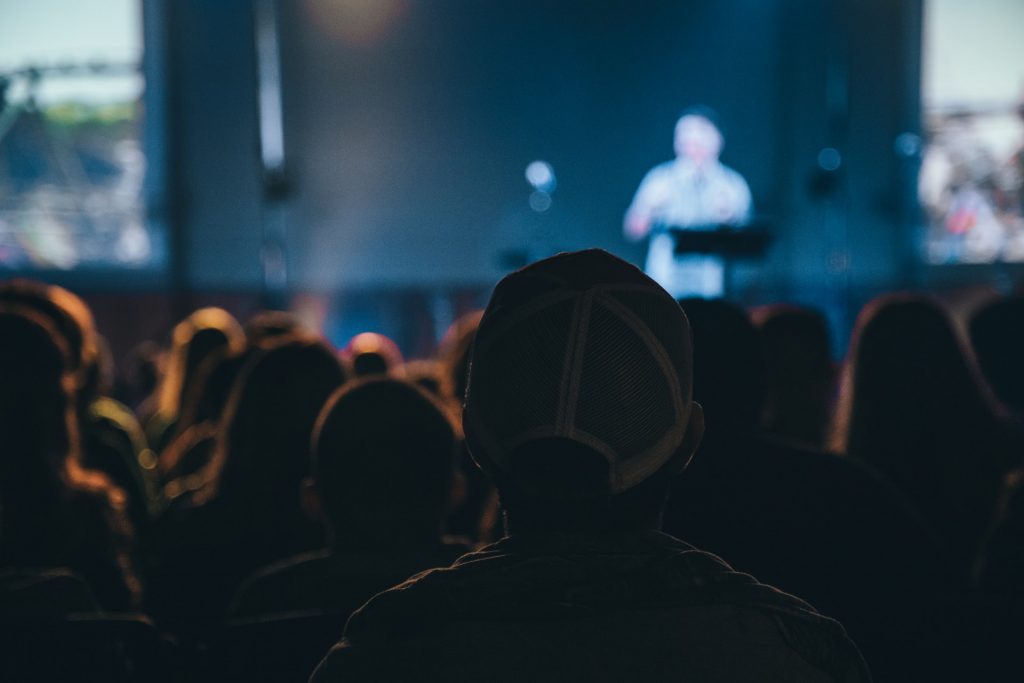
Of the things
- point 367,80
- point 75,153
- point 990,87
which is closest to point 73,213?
point 75,153

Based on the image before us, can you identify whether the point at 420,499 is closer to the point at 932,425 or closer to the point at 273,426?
the point at 273,426

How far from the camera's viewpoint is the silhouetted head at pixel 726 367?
1.66 meters

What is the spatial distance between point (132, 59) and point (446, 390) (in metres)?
7.59

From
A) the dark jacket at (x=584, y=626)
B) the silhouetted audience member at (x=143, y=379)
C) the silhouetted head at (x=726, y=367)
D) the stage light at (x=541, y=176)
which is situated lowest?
the silhouetted audience member at (x=143, y=379)

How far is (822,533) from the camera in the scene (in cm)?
157

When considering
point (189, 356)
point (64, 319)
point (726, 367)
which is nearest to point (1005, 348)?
point (726, 367)

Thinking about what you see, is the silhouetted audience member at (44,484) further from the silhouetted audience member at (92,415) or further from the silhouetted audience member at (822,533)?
the silhouetted audience member at (822,533)

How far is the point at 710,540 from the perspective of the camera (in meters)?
1.57

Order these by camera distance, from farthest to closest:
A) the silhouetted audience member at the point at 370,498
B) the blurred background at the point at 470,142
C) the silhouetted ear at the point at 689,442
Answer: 1. the blurred background at the point at 470,142
2. the silhouetted audience member at the point at 370,498
3. the silhouetted ear at the point at 689,442

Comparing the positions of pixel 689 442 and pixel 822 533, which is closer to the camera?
pixel 689 442

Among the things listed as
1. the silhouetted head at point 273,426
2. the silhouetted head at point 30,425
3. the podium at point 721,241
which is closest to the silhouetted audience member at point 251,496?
the silhouetted head at point 273,426

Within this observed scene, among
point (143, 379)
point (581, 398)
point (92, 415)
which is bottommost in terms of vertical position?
point (143, 379)

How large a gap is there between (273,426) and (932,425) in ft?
4.85

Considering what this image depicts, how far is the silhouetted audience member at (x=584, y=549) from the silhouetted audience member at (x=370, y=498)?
773 millimetres
